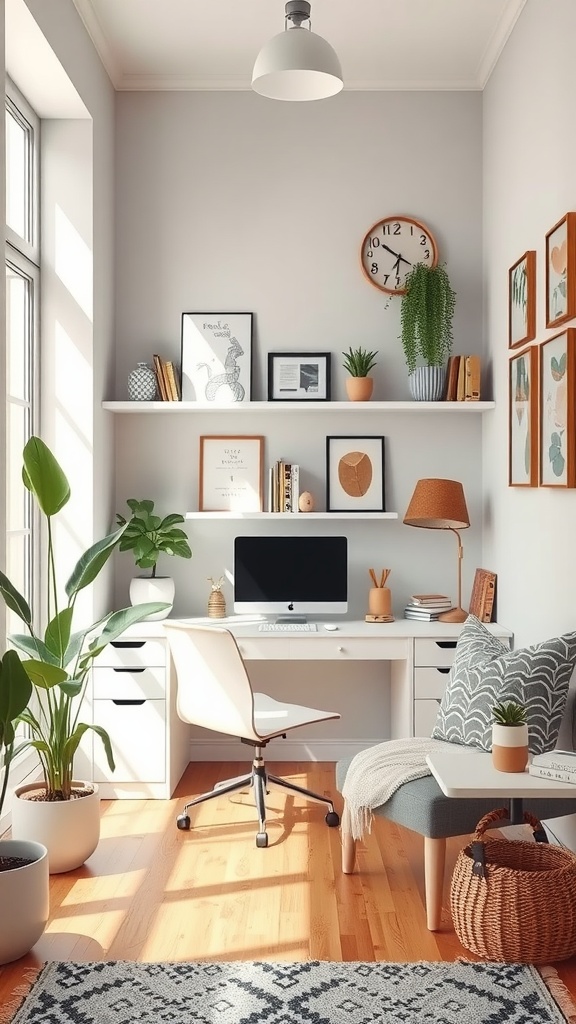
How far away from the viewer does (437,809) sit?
2.77m

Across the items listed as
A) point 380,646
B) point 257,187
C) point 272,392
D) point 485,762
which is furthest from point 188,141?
point 485,762

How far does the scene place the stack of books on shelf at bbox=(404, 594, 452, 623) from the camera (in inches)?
174

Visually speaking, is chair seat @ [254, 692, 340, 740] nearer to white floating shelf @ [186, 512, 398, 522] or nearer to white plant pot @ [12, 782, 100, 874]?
white plant pot @ [12, 782, 100, 874]

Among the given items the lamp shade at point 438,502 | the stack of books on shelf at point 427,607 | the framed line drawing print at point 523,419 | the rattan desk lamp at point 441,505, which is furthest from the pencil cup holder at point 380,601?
the framed line drawing print at point 523,419

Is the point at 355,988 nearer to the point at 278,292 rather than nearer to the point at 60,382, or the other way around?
the point at 60,382

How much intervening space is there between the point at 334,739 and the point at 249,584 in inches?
35.3

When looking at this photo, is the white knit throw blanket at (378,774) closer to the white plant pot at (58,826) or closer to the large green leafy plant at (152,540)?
the white plant pot at (58,826)

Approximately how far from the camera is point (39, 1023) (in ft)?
7.45

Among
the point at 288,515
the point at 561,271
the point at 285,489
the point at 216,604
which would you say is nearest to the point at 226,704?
the point at 216,604

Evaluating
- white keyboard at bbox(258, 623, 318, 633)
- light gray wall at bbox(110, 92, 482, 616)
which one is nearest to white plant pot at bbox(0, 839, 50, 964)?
white keyboard at bbox(258, 623, 318, 633)

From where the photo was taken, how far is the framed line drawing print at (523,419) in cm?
358

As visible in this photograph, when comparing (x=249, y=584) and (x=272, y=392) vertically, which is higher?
(x=272, y=392)

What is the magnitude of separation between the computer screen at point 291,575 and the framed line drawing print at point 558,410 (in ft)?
4.13

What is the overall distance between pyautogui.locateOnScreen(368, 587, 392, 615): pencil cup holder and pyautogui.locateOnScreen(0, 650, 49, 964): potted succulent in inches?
84.6
